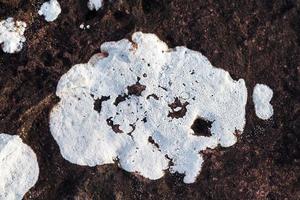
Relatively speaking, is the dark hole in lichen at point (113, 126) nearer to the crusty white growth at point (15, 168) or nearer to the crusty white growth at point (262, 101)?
the crusty white growth at point (15, 168)

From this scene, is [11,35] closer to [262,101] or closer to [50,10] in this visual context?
[50,10]

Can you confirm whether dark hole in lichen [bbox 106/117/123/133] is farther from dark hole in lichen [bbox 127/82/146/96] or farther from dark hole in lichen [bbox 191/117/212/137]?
dark hole in lichen [bbox 191/117/212/137]

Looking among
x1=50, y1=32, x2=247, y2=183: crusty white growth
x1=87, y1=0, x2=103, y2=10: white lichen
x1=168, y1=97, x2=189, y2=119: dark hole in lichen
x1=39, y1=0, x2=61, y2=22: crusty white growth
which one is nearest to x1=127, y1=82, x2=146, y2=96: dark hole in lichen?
x1=50, y1=32, x2=247, y2=183: crusty white growth

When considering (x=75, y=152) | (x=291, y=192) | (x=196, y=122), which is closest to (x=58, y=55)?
(x=75, y=152)

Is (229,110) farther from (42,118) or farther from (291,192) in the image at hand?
(42,118)

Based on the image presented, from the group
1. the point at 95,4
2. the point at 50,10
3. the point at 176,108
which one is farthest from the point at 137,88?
the point at 50,10

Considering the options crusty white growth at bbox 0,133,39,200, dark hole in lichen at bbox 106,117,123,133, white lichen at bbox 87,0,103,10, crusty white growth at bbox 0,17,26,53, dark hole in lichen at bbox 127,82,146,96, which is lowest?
crusty white growth at bbox 0,133,39,200

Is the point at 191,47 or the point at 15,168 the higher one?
the point at 191,47

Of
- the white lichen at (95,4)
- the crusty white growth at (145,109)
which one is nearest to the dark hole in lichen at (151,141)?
the crusty white growth at (145,109)
